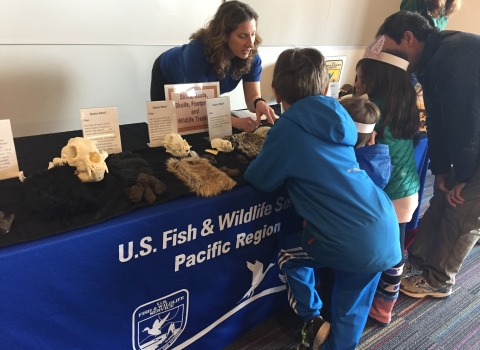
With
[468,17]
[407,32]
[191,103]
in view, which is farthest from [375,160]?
[468,17]

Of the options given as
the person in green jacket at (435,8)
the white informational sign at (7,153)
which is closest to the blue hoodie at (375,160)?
the person in green jacket at (435,8)

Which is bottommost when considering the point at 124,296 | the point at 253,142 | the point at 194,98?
the point at 124,296

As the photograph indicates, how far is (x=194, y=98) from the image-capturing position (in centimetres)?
139

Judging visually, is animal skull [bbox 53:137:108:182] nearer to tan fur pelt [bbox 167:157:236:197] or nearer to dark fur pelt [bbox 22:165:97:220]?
dark fur pelt [bbox 22:165:97:220]

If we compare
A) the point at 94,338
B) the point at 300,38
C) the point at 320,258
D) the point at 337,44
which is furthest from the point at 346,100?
the point at 337,44

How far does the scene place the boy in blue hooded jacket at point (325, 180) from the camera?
96cm

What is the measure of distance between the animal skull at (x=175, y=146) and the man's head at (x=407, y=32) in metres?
0.88

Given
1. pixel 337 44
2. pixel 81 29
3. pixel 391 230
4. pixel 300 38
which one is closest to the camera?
pixel 391 230

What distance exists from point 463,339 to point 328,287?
25.5 inches

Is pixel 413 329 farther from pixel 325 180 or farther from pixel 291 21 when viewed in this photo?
pixel 291 21

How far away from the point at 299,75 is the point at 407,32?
0.59m

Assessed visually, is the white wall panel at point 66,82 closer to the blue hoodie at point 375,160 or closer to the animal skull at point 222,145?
the animal skull at point 222,145

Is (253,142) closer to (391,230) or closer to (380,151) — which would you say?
(380,151)

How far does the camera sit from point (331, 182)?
3.14 feet
